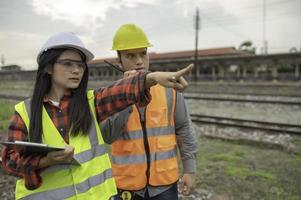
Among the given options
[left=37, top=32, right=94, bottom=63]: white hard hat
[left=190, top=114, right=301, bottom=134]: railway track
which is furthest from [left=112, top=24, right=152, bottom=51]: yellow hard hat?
[left=190, top=114, right=301, bottom=134]: railway track

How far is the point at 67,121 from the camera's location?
74.5 inches

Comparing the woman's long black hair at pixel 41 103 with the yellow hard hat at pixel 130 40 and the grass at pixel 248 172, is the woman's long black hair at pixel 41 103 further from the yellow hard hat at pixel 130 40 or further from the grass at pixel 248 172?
the grass at pixel 248 172

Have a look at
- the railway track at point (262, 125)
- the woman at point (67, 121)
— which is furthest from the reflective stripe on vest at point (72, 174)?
the railway track at point (262, 125)

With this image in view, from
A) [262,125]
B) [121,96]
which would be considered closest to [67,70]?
[121,96]

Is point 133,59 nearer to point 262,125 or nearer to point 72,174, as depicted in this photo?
point 72,174

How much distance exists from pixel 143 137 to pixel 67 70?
29.2 inches

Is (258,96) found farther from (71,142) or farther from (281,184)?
(71,142)

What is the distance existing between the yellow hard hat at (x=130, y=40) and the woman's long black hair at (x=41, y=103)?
462 millimetres

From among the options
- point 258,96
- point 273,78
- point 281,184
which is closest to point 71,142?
point 281,184

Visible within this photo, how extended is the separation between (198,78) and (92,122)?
1488 inches

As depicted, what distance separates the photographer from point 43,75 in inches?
78.4

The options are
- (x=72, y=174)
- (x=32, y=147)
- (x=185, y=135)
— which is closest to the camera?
(x=32, y=147)

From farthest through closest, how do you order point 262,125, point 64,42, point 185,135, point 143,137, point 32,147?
point 262,125, point 185,135, point 143,137, point 64,42, point 32,147

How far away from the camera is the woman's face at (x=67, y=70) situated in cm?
196
